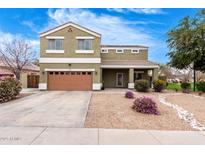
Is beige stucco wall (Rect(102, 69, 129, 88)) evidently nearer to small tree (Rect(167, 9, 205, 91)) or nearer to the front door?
the front door

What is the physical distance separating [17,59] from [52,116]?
2232 cm

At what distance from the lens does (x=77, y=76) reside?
82.9 ft

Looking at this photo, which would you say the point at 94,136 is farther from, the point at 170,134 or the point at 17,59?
the point at 17,59

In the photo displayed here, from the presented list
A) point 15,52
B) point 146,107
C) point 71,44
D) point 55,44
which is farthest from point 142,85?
point 15,52

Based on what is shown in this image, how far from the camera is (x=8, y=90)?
53.3ft

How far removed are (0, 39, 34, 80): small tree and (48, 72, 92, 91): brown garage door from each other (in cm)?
791

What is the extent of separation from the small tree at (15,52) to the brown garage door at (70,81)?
7912 millimetres

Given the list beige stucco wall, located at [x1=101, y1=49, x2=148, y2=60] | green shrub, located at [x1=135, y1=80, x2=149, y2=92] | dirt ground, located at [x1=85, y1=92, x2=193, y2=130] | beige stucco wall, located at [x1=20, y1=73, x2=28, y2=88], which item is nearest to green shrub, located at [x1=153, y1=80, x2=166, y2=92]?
green shrub, located at [x1=135, y1=80, x2=149, y2=92]

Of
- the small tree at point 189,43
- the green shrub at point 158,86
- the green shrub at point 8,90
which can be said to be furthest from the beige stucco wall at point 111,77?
the green shrub at point 8,90

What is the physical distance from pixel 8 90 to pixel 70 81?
31.4 feet

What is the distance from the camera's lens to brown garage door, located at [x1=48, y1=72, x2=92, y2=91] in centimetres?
2520

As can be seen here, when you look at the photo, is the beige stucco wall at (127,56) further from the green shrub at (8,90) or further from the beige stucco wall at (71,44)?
the green shrub at (8,90)
